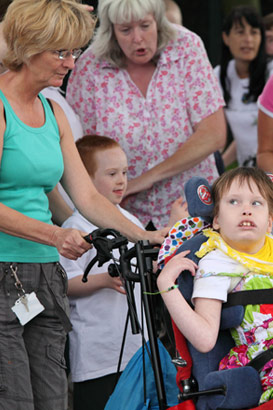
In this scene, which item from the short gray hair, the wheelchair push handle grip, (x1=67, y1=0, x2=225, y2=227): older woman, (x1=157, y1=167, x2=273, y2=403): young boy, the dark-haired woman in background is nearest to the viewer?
(x1=157, y1=167, x2=273, y2=403): young boy

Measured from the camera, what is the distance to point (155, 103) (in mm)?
4812

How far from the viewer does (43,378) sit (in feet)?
11.0

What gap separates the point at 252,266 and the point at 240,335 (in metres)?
0.23

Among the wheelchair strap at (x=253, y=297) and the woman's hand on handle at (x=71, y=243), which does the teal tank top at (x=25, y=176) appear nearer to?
the woman's hand on handle at (x=71, y=243)

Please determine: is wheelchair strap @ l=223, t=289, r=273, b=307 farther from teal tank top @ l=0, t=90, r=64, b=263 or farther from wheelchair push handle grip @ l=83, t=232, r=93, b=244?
teal tank top @ l=0, t=90, r=64, b=263

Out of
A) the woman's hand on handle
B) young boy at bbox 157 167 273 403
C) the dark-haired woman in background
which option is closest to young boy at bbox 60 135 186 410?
the woman's hand on handle

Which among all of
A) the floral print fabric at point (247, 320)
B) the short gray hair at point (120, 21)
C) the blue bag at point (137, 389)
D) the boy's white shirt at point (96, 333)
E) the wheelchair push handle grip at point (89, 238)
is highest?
the short gray hair at point (120, 21)

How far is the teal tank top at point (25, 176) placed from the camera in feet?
10.7

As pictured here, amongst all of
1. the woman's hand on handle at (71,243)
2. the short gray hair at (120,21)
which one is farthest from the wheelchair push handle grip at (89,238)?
the short gray hair at (120,21)

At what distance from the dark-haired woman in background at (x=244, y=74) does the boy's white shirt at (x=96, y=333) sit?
7.47 ft

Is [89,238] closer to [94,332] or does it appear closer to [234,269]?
[234,269]

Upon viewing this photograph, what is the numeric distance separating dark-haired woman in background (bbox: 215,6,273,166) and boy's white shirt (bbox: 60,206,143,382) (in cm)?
228

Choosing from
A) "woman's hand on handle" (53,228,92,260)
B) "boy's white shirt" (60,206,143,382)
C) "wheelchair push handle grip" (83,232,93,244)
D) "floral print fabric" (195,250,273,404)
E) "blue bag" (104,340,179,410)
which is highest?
"wheelchair push handle grip" (83,232,93,244)

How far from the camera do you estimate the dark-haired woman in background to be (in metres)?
6.21
